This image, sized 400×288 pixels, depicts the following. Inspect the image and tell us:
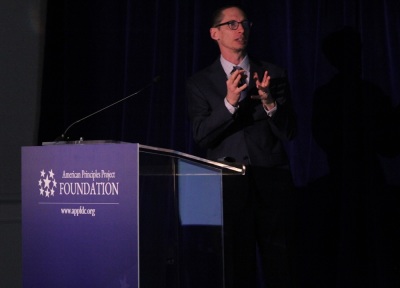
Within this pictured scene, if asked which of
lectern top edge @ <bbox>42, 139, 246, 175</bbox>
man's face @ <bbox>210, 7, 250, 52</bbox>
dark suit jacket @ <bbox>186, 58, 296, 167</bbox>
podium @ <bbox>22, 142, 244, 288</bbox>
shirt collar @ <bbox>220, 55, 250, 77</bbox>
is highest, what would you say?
man's face @ <bbox>210, 7, 250, 52</bbox>

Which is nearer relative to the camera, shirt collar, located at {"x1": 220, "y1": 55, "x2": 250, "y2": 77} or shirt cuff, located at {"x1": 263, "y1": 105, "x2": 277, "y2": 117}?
shirt cuff, located at {"x1": 263, "y1": 105, "x2": 277, "y2": 117}

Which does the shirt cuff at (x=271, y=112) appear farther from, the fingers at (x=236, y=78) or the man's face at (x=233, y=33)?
the man's face at (x=233, y=33)

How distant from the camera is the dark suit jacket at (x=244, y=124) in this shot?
2918 mm

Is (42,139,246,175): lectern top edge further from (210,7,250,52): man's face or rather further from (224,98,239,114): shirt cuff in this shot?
(210,7,250,52): man's face

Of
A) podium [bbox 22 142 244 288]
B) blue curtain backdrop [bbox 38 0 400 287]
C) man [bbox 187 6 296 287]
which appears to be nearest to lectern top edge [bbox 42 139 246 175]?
podium [bbox 22 142 244 288]

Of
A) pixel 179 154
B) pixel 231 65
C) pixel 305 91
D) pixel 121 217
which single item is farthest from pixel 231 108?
pixel 305 91

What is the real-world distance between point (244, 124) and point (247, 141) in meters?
0.09

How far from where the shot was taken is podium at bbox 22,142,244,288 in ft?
7.47

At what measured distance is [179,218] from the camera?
2471mm

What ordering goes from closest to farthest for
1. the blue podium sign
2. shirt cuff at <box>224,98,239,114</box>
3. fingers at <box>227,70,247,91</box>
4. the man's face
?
the blue podium sign → fingers at <box>227,70,247,91</box> → shirt cuff at <box>224,98,239,114</box> → the man's face

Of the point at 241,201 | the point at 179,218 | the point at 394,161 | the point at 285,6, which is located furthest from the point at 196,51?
the point at 179,218

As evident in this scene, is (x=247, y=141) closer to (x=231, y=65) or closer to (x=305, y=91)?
(x=231, y=65)

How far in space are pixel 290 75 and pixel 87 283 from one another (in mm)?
2208

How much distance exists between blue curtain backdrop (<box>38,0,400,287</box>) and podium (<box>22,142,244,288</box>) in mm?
1555
